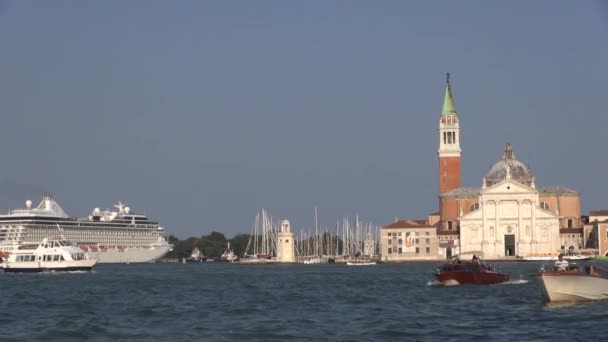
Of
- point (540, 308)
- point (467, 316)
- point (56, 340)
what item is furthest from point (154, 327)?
point (540, 308)

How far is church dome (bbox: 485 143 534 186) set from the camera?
144 metres

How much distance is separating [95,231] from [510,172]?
2066 inches

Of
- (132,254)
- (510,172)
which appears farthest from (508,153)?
(132,254)

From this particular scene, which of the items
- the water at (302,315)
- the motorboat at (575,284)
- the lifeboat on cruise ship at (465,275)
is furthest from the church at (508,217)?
the motorboat at (575,284)

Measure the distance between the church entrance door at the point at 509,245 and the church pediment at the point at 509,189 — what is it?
16.1 feet

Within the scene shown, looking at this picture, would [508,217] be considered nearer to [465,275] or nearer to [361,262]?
[361,262]

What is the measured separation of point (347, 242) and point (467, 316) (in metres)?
124

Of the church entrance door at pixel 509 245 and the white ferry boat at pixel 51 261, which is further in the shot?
the church entrance door at pixel 509 245

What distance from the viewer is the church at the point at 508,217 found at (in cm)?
13375

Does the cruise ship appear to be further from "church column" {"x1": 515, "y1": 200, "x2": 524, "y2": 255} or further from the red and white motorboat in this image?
the red and white motorboat

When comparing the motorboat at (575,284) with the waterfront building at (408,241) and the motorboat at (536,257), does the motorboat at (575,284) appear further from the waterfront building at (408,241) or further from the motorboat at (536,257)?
the waterfront building at (408,241)

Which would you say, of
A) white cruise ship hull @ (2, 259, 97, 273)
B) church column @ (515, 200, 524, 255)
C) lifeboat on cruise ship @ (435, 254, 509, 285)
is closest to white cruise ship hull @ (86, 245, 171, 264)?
church column @ (515, 200, 524, 255)

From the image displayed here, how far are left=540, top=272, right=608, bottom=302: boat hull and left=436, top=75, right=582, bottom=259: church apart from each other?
293 ft

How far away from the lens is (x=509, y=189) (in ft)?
440
